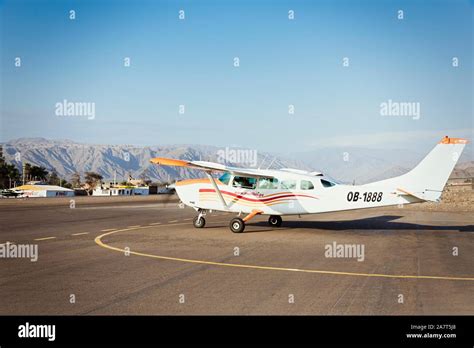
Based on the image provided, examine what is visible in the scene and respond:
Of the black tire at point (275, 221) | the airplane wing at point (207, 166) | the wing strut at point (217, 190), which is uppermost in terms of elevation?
the airplane wing at point (207, 166)

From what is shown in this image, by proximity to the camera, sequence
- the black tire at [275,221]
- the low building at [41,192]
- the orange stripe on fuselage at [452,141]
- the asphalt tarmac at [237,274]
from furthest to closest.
Result: the low building at [41,192]
the black tire at [275,221]
the orange stripe on fuselage at [452,141]
the asphalt tarmac at [237,274]

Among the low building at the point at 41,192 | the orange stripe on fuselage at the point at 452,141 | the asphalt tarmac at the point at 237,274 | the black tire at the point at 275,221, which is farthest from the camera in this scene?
the low building at the point at 41,192

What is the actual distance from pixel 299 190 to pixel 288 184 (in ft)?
1.94

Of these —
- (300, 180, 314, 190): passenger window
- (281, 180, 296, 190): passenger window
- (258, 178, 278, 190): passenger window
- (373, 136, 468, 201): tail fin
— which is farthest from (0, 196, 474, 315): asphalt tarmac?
(258, 178, 278, 190): passenger window

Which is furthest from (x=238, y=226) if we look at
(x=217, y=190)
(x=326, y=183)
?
(x=326, y=183)

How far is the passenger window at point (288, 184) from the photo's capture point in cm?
2064

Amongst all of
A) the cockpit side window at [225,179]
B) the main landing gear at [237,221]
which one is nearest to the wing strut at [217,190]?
the cockpit side window at [225,179]

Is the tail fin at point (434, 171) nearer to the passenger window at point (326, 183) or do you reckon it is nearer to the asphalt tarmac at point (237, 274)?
the asphalt tarmac at point (237, 274)

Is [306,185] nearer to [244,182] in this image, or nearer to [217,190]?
[244,182]

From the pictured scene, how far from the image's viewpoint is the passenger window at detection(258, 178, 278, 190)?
2089cm

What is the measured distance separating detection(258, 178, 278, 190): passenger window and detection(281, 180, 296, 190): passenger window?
32cm

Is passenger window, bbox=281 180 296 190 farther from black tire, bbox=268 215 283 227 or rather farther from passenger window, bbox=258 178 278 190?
black tire, bbox=268 215 283 227

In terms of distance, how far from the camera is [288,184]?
20.7 metres

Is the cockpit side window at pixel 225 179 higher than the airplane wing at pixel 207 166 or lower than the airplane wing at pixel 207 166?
lower
